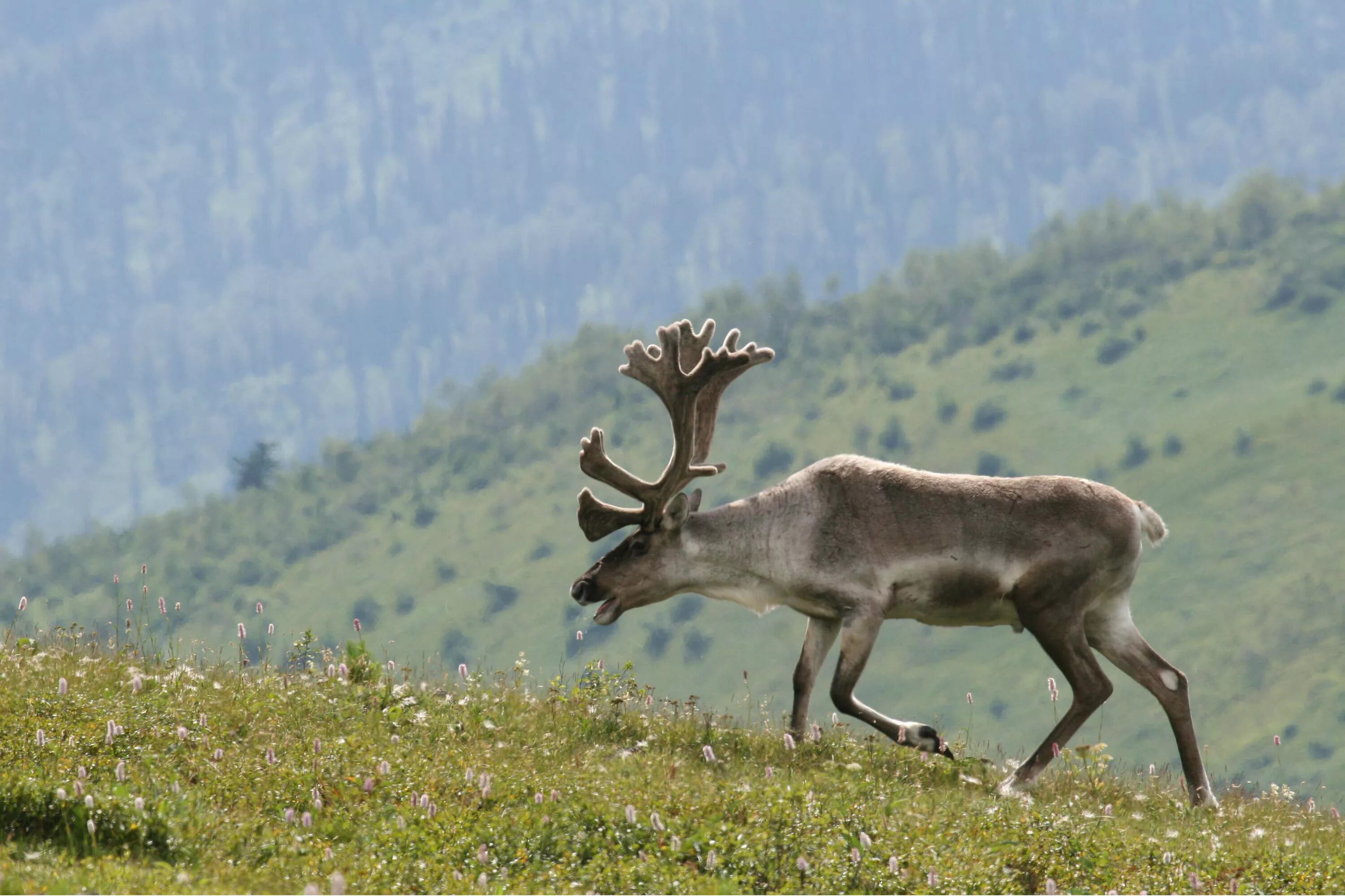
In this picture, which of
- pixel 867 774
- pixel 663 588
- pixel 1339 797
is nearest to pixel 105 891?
pixel 867 774

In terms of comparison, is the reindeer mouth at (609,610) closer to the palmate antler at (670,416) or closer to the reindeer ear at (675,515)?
the palmate antler at (670,416)

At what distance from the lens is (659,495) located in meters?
13.1

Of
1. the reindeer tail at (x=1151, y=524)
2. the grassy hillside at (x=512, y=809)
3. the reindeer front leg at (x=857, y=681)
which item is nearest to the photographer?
the grassy hillside at (x=512, y=809)

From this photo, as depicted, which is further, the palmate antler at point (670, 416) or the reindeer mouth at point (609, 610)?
the reindeer mouth at point (609, 610)

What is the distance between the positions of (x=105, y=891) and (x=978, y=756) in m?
6.92

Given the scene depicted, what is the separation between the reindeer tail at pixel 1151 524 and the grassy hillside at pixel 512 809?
5.82 ft

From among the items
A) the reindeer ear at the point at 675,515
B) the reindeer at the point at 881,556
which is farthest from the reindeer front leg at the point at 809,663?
the reindeer ear at the point at 675,515

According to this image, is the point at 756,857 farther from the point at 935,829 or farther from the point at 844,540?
the point at 844,540

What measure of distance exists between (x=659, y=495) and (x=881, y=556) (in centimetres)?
180

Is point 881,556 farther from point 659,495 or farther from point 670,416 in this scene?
point 670,416

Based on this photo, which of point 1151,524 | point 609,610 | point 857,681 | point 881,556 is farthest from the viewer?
point 609,610

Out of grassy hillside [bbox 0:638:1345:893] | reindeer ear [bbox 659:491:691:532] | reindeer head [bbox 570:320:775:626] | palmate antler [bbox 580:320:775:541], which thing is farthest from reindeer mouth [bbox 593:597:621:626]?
grassy hillside [bbox 0:638:1345:893]

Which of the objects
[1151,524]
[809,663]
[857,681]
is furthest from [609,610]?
[1151,524]

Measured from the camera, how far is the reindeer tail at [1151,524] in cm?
1251
